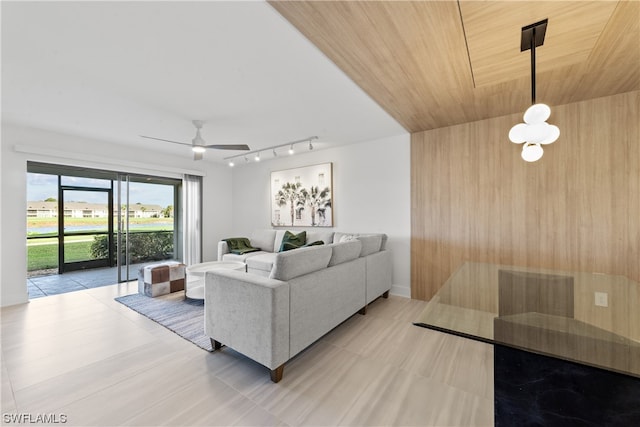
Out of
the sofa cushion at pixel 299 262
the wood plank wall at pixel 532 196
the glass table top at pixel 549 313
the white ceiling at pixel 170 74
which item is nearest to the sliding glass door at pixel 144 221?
the white ceiling at pixel 170 74

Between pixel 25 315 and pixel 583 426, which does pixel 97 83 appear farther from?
pixel 583 426

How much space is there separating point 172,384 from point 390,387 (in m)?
1.58

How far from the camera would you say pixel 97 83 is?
2.29 metres

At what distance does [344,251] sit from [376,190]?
5.61 feet

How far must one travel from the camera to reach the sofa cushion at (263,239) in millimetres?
5098

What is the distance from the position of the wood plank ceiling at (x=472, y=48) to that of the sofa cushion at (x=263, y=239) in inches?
133

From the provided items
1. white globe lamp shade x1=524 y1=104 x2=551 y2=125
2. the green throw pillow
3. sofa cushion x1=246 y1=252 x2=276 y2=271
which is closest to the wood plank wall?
white globe lamp shade x1=524 y1=104 x2=551 y2=125

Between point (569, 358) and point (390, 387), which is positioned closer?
point (569, 358)

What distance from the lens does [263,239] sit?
5.18 metres

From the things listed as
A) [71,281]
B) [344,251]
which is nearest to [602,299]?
[344,251]

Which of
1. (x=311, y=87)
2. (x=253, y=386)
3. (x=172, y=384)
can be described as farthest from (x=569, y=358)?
(x=311, y=87)

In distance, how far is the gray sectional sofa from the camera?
6.01 ft

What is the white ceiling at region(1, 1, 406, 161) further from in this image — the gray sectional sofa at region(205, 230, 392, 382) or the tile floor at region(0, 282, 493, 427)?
the tile floor at region(0, 282, 493, 427)

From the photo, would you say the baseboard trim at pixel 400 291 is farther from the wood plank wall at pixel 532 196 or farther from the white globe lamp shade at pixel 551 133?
the white globe lamp shade at pixel 551 133
